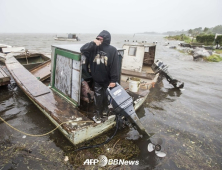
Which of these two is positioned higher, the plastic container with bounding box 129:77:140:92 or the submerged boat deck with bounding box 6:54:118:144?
the plastic container with bounding box 129:77:140:92

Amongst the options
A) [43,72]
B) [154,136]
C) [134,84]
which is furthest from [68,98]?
[43,72]

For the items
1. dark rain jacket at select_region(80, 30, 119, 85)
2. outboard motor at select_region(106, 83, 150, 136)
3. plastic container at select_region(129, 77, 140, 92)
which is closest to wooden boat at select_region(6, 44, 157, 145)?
plastic container at select_region(129, 77, 140, 92)

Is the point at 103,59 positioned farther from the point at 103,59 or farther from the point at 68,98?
the point at 68,98

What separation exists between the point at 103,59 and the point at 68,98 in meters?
2.27

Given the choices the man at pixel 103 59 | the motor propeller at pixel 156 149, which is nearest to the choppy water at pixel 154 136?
the motor propeller at pixel 156 149

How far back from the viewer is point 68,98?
203 inches

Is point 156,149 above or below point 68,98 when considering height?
below

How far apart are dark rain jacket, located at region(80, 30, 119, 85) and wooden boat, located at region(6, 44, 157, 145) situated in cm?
49

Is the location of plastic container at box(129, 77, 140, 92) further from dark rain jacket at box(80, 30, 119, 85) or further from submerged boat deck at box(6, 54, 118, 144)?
dark rain jacket at box(80, 30, 119, 85)

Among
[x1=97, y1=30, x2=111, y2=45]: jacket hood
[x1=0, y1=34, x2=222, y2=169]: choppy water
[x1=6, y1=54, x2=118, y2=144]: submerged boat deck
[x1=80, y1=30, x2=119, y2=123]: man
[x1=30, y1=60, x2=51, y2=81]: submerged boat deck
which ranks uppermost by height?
[x1=97, y1=30, x2=111, y2=45]: jacket hood

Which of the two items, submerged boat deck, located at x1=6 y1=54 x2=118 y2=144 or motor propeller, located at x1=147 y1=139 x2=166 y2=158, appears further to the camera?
motor propeller, located at x1=147 y1=139 x2=166 y2=158

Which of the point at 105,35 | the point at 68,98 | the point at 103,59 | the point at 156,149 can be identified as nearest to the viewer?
the point at 105,35

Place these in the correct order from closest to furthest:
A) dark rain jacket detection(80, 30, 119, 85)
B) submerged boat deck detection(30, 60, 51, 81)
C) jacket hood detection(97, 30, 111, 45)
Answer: jacket hood detection(97, 30, 111, 45), dark rain jacket detection(80, 30, 119, 85), submerged boat deck detection(30, 60, 51, 81)

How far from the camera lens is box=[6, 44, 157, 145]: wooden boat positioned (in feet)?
13.2
